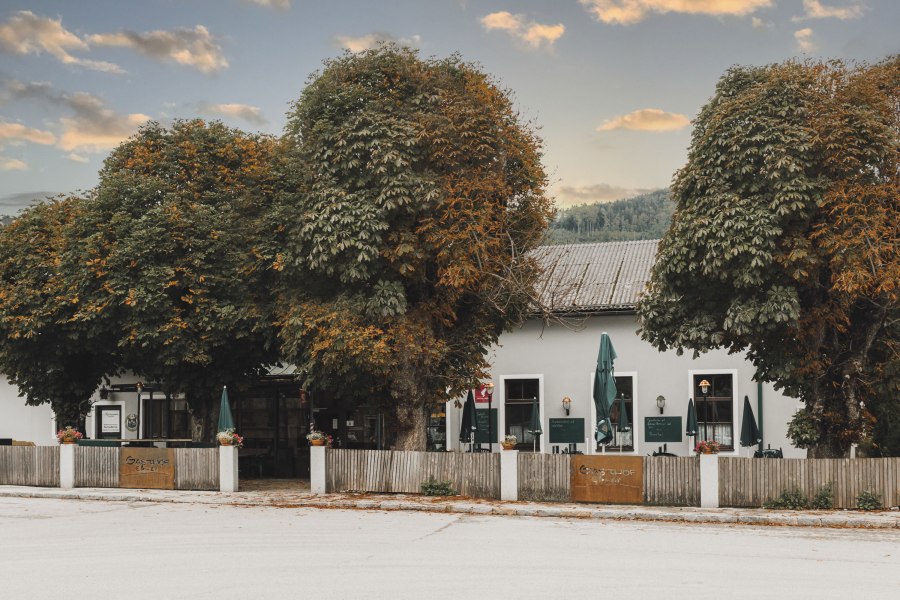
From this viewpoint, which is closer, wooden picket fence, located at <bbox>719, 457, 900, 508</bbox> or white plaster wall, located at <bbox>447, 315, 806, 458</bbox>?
wooden picket fence, located at <bbox>719, 457, 900, 508</bbox>

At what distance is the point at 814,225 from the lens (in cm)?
1831

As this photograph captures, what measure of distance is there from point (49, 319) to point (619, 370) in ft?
50.6

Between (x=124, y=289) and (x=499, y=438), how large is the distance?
1148cm

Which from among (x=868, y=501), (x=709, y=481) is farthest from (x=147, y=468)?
(x=868, y=501)

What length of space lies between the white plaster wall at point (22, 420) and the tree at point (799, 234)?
23949 mm

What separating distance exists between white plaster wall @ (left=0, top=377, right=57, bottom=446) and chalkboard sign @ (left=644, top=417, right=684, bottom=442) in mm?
20775

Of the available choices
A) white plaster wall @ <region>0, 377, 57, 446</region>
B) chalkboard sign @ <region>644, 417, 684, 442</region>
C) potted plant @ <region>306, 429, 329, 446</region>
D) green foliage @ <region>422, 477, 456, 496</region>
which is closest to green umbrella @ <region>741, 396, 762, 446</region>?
chalkboard sign @ <region>644, 417, 684, 442</region>

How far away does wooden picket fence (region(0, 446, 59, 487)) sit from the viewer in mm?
24172

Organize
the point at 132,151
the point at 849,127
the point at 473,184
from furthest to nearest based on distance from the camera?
the point at 132,151 → the point at 473,184 → the point at 849,127

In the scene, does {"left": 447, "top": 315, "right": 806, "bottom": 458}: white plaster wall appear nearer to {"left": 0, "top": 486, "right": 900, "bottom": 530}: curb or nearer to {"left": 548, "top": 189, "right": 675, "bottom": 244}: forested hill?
{"left": 0, "top": 486, "right": 900, "bottom": 530}: curb

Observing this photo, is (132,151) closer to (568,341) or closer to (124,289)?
(124,289)

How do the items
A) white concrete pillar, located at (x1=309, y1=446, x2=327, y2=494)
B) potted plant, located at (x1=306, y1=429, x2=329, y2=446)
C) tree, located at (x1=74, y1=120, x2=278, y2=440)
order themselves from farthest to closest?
tree, located at (x1=74, y1=120, x2=278, y2=440) → potted plant, located at (x1=306, y1=429, x2=329, y2=446) → white concrete pillar, located at (x1=309, y1=446, x2=327, y2=494)

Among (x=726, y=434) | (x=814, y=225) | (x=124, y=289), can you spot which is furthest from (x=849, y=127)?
(x=124, y=289)

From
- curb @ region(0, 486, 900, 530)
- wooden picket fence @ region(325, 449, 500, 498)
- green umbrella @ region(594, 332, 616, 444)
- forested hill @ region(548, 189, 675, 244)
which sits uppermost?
forested hill @ region(548, 189, 675, 244)
